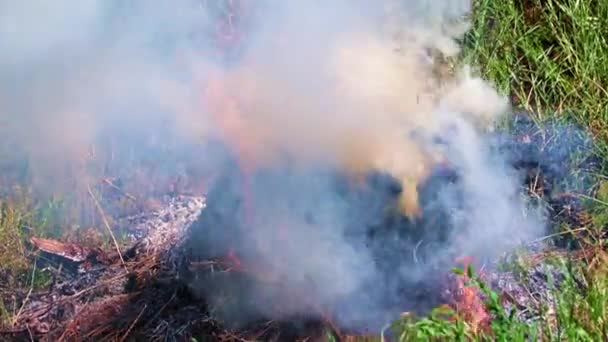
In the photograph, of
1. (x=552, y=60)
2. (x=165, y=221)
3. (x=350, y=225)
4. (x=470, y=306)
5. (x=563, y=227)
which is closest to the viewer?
(x=470, y=306)

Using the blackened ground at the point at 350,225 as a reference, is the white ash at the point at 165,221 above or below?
below

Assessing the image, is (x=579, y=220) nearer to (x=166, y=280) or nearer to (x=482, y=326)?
(x=482, y=326)

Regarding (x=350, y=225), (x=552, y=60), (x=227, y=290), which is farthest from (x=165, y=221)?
(x=552, y=60)

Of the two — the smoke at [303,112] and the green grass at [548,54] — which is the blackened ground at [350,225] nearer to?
the smoke at [303,112]

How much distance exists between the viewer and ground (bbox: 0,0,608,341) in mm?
2443

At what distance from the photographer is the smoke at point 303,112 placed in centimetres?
288

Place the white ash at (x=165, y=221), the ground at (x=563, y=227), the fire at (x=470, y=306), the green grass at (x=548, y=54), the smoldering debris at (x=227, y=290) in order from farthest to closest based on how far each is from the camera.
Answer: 1. the green grass at (x=548, y=54)
2. the white ash at (x=165, y=221)
3. the smoldering debris at (x=227, y=290)
4. the fire at (x=470, y=306)
5. the ground at (x=563, y=227)

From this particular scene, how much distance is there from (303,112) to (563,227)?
0.95m

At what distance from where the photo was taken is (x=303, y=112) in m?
3.01

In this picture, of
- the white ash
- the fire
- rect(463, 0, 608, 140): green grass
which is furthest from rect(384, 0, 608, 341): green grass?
the white ash

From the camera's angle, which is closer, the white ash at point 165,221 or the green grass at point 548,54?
the white ash at point 165,221

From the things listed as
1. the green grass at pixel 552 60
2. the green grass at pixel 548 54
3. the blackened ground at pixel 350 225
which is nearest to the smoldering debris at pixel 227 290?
the blackened ground at pixel 350 225

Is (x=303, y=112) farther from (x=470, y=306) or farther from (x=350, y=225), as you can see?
(x=470, y=306)

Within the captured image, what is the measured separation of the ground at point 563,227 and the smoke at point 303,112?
0.83 ft
